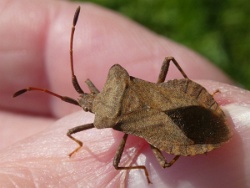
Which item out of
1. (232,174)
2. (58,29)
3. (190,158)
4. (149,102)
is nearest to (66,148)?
(149,102)

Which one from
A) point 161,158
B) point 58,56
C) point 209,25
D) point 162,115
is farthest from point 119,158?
point 209,25

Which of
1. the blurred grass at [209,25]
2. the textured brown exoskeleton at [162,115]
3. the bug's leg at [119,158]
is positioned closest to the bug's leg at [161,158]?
the textured brown exoskeleton at [162,115]

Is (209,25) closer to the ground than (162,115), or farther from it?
farther from it

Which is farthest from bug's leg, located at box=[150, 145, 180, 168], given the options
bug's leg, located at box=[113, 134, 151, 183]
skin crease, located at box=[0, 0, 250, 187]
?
skin crease, located at box=[0, 0, 250, 187]

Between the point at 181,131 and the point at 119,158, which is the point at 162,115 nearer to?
the point at 181,131

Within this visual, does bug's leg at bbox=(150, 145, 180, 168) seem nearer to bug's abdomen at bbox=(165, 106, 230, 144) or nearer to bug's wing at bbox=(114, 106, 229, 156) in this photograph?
bug's wing at bbox=(114, 106, 229, 156)

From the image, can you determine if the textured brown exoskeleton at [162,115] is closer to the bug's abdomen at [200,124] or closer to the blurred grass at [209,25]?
the bug's abdomen at [200,124]
